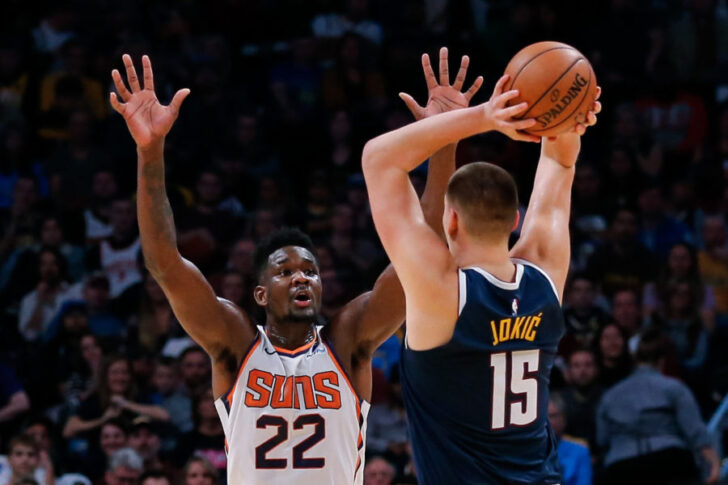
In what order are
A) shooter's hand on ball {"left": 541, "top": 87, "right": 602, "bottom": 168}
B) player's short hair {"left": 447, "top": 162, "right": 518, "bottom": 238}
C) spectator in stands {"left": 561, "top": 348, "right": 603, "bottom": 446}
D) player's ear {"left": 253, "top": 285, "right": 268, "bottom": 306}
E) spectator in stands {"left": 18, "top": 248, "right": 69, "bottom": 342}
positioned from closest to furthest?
player's short hair {"left": 447, "top": 162, "right": 518, "bottom": 238} < shooter's hand on ball {"left": 541, "top": 87, "right": 602, "bottom": 168} < player's ear {"left": 253, "top": 285, "right": 268, "bottom": 306} < spectator in stands {"left": 561, "top": 348, "right": 603, "bottom": 446} < spectator in stands {"left": 18, "top": 248, "right": 69, "bottom": 342}

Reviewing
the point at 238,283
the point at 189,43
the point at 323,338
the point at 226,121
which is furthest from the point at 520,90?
the point at 189,43

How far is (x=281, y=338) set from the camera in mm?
5570

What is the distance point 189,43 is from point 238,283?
4242mm

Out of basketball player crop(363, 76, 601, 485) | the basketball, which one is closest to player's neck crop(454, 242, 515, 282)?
basketball player crop(363, 76, 601, 485)

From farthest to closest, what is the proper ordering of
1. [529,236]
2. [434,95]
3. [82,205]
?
[82,205]
[434,95]
[529,236]

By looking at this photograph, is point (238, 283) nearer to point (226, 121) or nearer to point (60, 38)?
point (226, 121)

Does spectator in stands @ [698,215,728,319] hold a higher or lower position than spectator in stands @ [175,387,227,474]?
higher

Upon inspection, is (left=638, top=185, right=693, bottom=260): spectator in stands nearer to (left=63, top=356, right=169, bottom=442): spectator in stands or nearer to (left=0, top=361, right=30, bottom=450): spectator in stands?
(left=63, top=356, right=169, bottom=442): spectator in stands

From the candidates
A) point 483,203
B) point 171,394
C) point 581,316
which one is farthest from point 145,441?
point 483,203

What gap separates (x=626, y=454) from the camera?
893 centimetres

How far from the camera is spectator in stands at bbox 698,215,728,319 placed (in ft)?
35.1

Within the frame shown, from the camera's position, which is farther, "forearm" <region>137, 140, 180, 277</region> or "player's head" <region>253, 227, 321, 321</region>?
"player's head" <region>253, 227, 321, 321</region>

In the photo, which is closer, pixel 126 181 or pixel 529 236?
pixel 529 236

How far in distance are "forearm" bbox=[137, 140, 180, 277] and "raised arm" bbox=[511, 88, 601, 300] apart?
1565 mm
